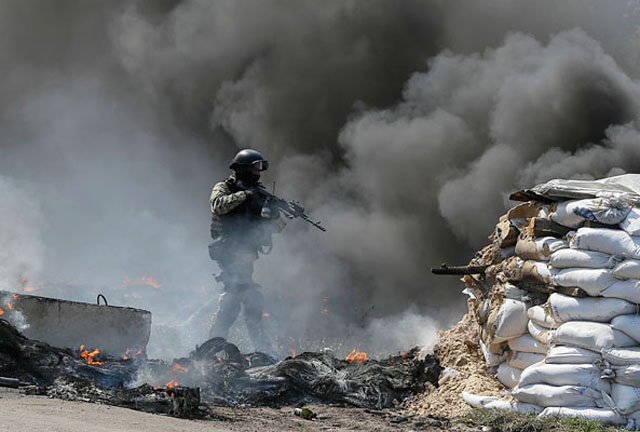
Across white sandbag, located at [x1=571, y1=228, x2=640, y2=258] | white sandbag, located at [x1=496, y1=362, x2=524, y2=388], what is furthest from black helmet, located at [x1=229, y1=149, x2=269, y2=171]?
white sandbag, located at [x1=571, y1=228, x2=640, y2=258]

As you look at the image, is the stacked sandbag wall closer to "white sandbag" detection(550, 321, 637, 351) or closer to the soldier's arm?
"white sandbag" detection(550, 321, 637, 351)

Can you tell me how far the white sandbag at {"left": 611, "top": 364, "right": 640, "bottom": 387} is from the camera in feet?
13.5

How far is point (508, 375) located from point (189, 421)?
8.29ft

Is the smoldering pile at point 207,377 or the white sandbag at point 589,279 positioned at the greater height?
the white sandbag at point 589,279

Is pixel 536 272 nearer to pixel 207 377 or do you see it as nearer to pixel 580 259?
pixel 580 259

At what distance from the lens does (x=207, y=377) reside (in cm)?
560

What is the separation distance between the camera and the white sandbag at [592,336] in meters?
4.28

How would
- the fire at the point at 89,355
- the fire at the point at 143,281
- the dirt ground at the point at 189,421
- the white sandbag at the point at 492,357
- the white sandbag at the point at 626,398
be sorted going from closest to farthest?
the dirt ground at the point at 189,421 < the white sandbag at the point at 626,398 < the white sandbag at the point at 492,357 < the fire at the point at 89,355 < the fire at the point at 143,281

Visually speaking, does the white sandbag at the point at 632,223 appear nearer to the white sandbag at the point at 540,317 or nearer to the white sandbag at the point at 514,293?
the white sandbag at the point at 540,317

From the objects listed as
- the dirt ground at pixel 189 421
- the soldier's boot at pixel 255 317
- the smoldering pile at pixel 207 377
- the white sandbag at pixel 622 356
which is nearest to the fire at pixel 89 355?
the smoldering pile at pixel 207 377

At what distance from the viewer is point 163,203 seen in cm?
1628

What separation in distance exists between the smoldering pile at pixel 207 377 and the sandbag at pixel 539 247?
140cm

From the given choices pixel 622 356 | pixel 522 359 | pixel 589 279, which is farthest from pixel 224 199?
pixel 622 356

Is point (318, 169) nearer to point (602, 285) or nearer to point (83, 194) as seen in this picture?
point (83, 194)
